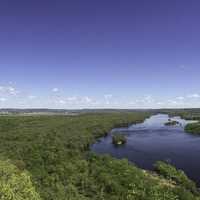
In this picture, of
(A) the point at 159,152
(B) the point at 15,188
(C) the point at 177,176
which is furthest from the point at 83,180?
(A) the point at 159,152

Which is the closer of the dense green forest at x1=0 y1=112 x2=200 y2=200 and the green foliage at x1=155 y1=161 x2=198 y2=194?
the dense green forest at x1=0 y1=112 x2=200 y2=200

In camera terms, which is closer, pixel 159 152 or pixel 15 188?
pixel 15 188

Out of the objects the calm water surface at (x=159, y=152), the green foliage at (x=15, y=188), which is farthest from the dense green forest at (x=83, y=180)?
the calm water surface at (x=159, y=152)

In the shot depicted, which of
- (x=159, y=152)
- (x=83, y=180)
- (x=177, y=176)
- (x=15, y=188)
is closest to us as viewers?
(x=15, y=188)

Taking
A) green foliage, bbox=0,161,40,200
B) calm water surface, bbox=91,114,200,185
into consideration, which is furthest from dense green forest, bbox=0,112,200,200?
calm water surface, bbox=91,114,200,185

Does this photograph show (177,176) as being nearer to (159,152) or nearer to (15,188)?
(159,152)

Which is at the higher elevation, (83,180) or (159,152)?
(83,180)

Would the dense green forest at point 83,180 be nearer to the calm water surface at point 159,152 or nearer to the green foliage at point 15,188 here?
the green foliage at point 15,188

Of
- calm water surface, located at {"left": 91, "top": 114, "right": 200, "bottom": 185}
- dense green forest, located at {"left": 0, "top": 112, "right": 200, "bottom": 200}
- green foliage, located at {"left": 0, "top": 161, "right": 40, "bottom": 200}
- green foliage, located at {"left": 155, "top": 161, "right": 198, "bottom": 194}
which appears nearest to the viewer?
green foliage, located at {"left": 0, "top": 161, "right": 40, "bottom": 200}

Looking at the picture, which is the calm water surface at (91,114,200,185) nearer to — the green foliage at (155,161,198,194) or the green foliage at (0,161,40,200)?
the green foliage at (155,161,198,194)

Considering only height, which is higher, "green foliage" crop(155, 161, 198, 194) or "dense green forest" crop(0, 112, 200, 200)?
"dense green forest" crop(0, 112, 200, 200)

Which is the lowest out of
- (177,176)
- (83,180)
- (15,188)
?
(177,176)

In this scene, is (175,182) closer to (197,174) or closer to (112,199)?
(197,174)
